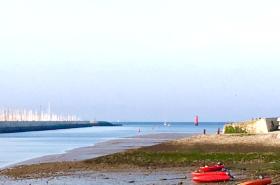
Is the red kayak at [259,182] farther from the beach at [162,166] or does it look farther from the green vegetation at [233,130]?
the green vegetation at [233,130]

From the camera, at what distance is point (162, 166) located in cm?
4228

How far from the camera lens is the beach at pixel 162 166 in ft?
116

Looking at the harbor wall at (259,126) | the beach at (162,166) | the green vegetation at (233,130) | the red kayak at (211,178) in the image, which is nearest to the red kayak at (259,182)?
the beach at (162,166)

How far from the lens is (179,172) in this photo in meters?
38.1

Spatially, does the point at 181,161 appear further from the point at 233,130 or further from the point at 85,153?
the point at 233,130

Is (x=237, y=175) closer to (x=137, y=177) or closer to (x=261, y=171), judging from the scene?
(x=261, y=171)

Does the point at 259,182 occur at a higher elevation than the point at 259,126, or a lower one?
lower

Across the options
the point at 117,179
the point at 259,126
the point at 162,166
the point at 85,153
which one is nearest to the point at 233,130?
the point at 259,126

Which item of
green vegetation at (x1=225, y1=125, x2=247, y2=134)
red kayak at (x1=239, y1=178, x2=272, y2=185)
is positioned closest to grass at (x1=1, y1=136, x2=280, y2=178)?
red kayak at (x1=239, y1=178, x2=272, y2=185)

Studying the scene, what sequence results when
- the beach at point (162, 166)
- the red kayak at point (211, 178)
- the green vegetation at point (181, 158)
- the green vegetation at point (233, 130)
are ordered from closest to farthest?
1. the red kayak at point (211, 178)
2. the beach at point (162, 166)
3. the green vegetation at point (181, 158)
4. the green vegetation at point (233, 130)

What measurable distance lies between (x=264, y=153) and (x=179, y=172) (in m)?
11.7

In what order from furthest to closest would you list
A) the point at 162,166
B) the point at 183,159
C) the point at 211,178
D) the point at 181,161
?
the point at 183,159
the point at 181,161
the point at 162,166
the point at 211,178

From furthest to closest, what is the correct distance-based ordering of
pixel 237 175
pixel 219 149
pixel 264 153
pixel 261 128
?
pixel 261 128
pixel 219 149
pixel 264 153
pixel 237 175

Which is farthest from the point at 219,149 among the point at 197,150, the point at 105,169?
the point at 105,169
